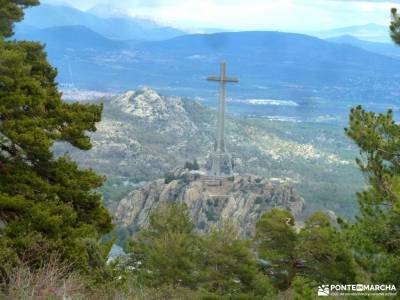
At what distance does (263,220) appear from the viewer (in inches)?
799

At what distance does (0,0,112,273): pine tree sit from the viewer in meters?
11.9

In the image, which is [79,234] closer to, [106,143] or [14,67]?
[14,67]

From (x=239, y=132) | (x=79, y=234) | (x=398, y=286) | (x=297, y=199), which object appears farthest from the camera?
(x=239, y=132)

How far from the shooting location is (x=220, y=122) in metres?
46.6

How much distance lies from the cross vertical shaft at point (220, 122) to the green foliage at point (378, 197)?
30431 millimetres

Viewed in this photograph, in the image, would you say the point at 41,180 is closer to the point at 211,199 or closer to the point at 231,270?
the point at 231,270

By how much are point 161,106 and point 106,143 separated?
75.0 feet

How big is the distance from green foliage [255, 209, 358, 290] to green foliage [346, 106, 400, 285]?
5081mm

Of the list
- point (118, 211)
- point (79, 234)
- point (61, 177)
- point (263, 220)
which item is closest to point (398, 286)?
point (79, 234)

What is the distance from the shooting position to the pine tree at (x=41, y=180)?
11922 mm

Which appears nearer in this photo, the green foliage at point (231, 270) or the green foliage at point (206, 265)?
the green foliage at point (231, 270)
